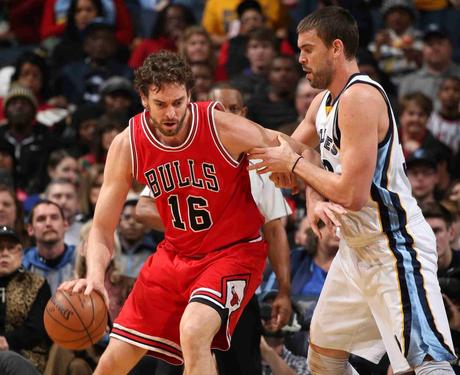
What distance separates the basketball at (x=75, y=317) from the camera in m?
5.31

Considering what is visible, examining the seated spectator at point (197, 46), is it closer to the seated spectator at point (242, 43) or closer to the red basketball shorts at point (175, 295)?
the seated spectator at point (242, 43)

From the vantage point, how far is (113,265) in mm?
7465

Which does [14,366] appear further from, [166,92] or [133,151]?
[166,92]

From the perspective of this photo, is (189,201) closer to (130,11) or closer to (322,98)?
(322,98)

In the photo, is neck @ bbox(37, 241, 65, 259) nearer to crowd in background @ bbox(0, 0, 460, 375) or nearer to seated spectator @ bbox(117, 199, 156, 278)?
crowd in background @ bbox(0, 0, 460, 375)

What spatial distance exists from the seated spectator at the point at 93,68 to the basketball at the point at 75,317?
6.42m

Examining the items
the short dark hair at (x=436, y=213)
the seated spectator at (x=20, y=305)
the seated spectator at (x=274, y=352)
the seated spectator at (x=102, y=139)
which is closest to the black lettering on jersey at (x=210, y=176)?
the seated spectator at (x=274, y=352)

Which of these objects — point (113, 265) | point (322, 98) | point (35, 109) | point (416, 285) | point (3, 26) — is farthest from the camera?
point (3, 26)

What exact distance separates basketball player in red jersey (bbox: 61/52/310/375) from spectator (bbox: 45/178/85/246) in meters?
3.26

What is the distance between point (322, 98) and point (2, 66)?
763 centimetres

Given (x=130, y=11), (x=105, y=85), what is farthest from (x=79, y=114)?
(x=130, y=11)

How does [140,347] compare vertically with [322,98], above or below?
below

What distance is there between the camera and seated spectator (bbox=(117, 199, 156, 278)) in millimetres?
8258

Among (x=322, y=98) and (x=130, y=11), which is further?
(x=130, y=11)
